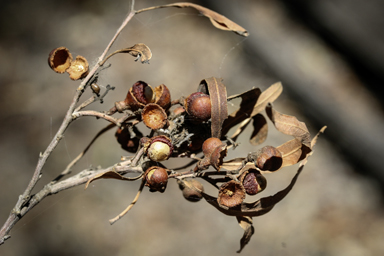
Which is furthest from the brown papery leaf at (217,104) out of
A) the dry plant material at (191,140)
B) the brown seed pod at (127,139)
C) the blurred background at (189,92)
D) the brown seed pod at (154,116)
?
the blurred background at (189,92)

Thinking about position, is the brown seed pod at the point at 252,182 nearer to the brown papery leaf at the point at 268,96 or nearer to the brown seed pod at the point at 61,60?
the brown papery leaf at the point at 268,96

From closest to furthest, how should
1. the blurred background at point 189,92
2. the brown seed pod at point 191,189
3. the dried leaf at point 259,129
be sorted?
the brown seed pod at point 191,189 < the dried leaf at point 259,129 < the blurred background at point 189,92

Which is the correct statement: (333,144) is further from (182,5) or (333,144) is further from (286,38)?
(182,5)

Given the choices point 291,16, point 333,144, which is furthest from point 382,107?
point 291,16

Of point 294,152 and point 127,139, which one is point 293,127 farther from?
point 127,139

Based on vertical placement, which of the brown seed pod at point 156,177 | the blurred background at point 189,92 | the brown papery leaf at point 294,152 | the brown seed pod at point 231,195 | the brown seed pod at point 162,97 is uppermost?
the brown papery leaf at point 294,152

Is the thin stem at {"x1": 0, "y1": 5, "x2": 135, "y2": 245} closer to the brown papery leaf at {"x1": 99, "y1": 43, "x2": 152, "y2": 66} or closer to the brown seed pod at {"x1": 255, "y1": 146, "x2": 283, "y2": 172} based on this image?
the brown papery leaf at {"x1": 99, "y1": 43, "x2": 152, "y2": 66}

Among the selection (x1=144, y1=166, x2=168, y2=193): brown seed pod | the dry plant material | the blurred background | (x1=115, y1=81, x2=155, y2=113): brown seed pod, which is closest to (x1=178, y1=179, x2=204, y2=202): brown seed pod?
the dry plant material

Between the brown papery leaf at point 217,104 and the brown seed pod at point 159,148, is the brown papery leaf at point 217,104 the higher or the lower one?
the higher one
